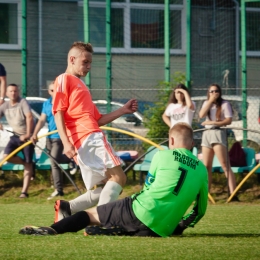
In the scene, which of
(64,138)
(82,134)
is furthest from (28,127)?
(64,138)

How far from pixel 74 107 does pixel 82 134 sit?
30 centimetres

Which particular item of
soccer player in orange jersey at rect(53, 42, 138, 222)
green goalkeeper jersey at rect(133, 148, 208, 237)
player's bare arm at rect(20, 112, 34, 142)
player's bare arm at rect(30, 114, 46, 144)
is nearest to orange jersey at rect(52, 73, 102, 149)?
soccer player in orange jersey at rect(53, 42, 138, 222)

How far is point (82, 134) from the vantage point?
7.50m

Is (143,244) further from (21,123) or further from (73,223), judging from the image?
(21,123)

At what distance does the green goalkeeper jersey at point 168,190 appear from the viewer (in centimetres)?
680

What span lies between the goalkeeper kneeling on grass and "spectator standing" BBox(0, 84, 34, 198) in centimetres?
678

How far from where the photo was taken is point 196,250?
6062mm

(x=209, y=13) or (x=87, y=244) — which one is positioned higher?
(x=209, y=13)

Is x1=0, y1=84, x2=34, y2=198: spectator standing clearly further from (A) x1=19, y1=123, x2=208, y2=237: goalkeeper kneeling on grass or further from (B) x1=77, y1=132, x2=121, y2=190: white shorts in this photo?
(A) x1=19, y1=123, x2=208, y2=237: goalkeeper kneeling on grass

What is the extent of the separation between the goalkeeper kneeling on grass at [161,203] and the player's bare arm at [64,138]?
0.62 metres

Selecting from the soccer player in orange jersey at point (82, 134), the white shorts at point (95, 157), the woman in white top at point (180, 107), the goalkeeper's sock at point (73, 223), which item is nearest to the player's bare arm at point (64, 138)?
the soccer player in orange jersey at point (82, 134)

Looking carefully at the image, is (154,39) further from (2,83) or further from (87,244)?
(87,244)

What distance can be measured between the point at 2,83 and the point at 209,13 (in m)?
8.77

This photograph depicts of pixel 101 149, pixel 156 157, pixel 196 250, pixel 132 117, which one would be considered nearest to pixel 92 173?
pixel 101 149
